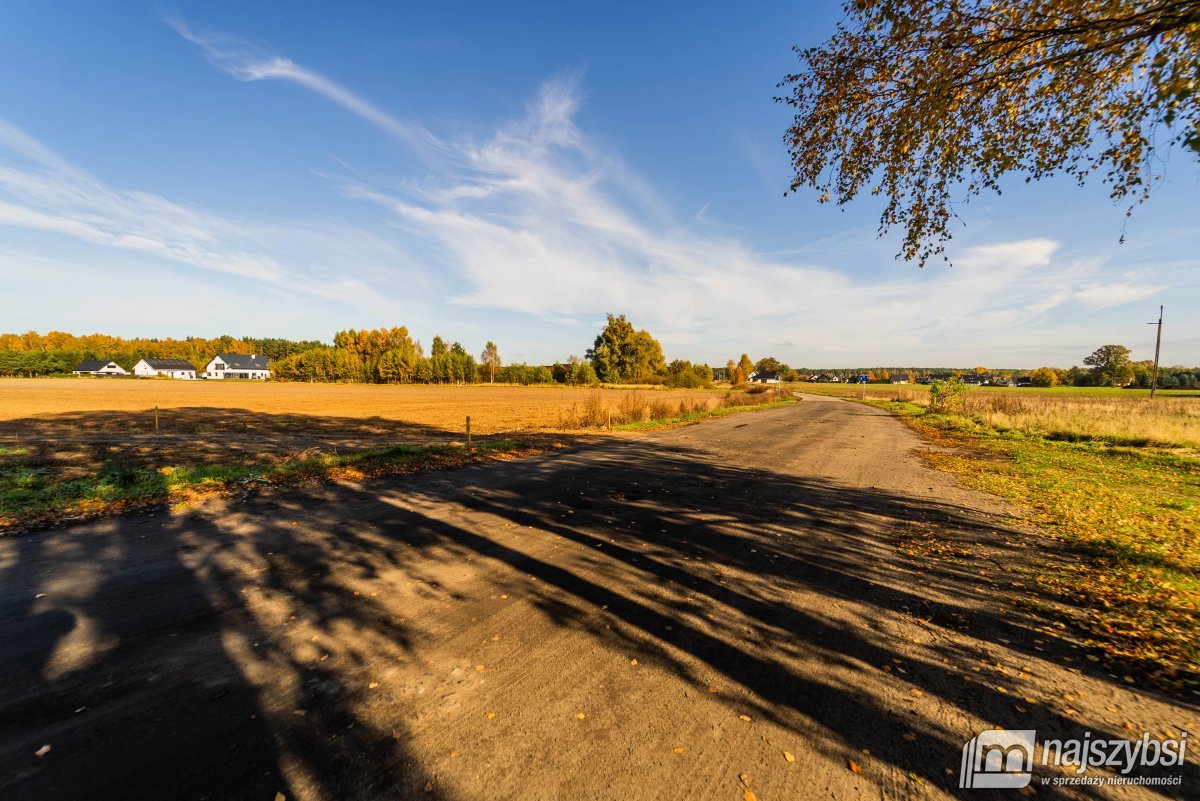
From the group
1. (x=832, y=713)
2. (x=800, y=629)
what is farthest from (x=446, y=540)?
(x=832, y=713)

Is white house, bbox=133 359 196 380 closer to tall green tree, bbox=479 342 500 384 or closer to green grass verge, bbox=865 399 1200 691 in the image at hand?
tall green tree, bbox=479 342 500 384

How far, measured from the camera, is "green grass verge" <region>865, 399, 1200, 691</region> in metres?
4.05

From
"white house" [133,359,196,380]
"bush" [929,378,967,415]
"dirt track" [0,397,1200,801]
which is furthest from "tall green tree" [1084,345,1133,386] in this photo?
"white house" [133,359,196,380]

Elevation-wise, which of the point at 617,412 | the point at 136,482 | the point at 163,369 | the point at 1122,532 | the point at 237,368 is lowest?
the point at 1122,532

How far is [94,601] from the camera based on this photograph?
4453mm

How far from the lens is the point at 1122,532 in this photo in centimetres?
702

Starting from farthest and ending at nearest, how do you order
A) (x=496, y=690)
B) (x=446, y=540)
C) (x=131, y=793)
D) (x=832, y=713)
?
(x=446, y=540)
(x=496, y=690)
(x=832, y=713)
(x=131, y=793)

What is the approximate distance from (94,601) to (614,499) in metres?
7.04

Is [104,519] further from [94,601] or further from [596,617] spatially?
[596,617]

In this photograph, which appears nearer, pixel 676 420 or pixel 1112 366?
pixel 676 420

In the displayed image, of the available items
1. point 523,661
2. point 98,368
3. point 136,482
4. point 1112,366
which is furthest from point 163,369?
point 1112,366

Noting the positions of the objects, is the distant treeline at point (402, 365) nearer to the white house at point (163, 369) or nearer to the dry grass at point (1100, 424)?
the white house at point (163, 369)

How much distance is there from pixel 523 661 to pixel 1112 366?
125 metres

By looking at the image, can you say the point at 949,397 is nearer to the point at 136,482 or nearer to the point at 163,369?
the point at 136,482
